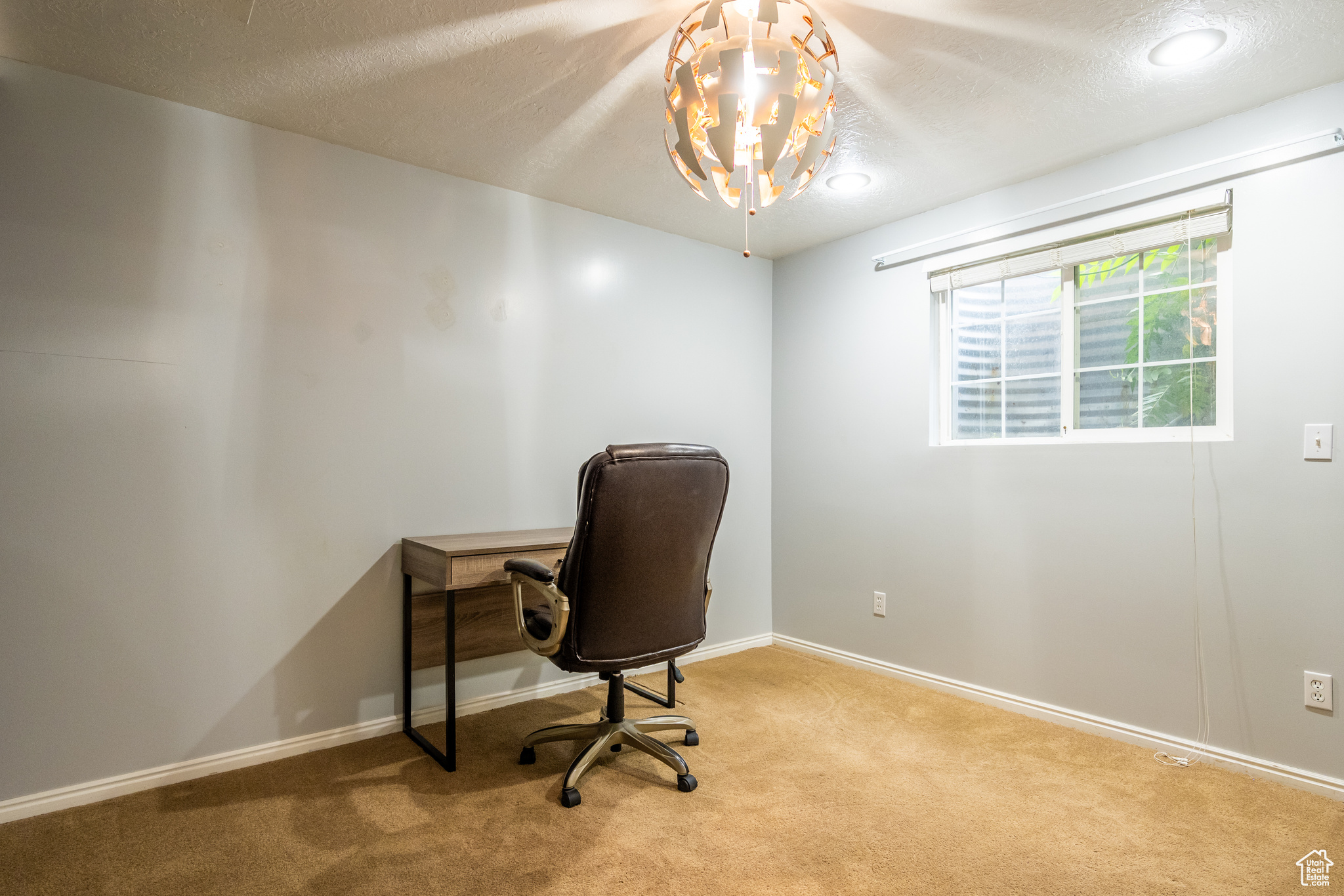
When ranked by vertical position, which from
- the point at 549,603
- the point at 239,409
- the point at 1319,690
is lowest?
the point at 1319,690

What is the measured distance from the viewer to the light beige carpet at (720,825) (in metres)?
1.71

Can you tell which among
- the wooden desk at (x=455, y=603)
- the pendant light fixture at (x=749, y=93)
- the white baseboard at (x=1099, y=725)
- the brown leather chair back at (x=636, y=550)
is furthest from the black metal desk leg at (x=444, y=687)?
the white baseboard at (x=1099, y=725)

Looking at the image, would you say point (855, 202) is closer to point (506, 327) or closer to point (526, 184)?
point (526, 184)

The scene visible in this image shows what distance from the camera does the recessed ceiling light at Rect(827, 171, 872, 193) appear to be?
2875mm

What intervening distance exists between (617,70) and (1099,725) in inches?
115

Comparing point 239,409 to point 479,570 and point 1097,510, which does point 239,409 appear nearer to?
point 479,570

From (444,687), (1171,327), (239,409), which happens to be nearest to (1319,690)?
(1171,327)

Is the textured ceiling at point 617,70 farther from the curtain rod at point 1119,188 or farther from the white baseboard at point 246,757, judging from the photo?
the white baseboard at point 246,757

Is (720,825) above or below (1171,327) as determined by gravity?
below

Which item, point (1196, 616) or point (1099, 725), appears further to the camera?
point (1099, 725)

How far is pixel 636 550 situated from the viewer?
2.04m

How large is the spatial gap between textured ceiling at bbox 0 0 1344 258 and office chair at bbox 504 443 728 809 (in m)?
1.21

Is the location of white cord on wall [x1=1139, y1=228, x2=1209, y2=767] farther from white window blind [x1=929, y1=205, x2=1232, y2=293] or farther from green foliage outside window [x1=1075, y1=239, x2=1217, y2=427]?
white window blind [x1=929, y1=205, x2=1232, y2=293]

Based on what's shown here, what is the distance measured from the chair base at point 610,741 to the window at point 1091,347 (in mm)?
1902
